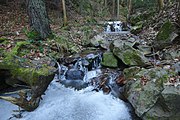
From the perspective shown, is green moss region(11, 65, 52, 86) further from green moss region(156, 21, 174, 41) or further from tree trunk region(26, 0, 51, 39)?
green moss region(156, 21, 174, 41)

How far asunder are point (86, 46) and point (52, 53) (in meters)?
2.13

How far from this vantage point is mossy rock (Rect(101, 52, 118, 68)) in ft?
20.8

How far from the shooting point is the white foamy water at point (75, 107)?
439 centimetres

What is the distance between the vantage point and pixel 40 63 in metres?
5.59

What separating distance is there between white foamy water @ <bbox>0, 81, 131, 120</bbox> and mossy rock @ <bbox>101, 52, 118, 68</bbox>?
1.37 m

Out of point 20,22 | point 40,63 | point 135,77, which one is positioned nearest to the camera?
point 135,77

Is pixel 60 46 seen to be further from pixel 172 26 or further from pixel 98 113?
pixel 172 26

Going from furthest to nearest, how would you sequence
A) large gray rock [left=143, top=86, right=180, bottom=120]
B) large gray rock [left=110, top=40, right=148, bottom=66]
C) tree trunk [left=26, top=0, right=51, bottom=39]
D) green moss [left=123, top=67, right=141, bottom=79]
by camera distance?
tree trunk [left=26, top=0, right=51, bottom=39] < large gray rock [left=110, top=40, right=148, bottom=66] < green moss [left=123, top=67, right=141, bottom=79] < large gray rock [left=143, top=86, right=180, bottom=120]

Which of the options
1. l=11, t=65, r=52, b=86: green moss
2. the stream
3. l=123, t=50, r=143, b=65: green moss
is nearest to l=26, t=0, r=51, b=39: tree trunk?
the stream

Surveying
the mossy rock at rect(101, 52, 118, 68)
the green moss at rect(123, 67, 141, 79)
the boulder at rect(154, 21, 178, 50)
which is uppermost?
the boulder at rect(154, 21, 178, 50)

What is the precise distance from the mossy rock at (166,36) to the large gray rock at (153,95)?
7.67 ft

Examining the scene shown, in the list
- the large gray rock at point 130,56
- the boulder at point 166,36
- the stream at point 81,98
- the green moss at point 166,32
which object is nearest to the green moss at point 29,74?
the stream at point 81,98

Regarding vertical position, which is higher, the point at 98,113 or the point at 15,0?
the point at 15,0

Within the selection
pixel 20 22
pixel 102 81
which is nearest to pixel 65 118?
pixel 102 81
